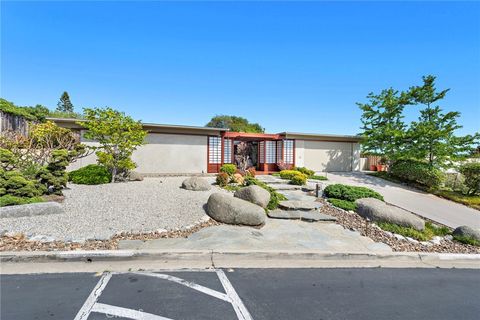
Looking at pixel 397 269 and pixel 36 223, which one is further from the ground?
pixel 36 223

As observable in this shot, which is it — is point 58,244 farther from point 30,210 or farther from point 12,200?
point 12,200

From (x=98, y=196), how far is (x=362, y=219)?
25.9 ft

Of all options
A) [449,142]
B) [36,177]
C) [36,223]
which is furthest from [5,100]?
[449,142]

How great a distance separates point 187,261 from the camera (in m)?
3.95

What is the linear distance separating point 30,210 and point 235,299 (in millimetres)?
5150

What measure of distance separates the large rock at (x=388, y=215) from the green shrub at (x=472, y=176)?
285 inches

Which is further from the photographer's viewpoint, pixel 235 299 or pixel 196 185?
pixel 196 185

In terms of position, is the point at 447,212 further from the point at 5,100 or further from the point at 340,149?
the point at 5,100

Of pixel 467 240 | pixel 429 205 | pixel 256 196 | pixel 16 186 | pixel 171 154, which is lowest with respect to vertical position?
pixel 467 240

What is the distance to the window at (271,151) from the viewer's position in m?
17.6

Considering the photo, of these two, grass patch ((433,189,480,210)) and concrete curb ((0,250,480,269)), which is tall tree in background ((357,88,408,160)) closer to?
grass patch ((433,189,480,210))

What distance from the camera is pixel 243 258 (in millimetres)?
4148

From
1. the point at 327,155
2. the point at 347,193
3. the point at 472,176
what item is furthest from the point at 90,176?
the point at 472,176

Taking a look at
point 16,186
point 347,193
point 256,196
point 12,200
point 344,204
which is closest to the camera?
point 12,200
